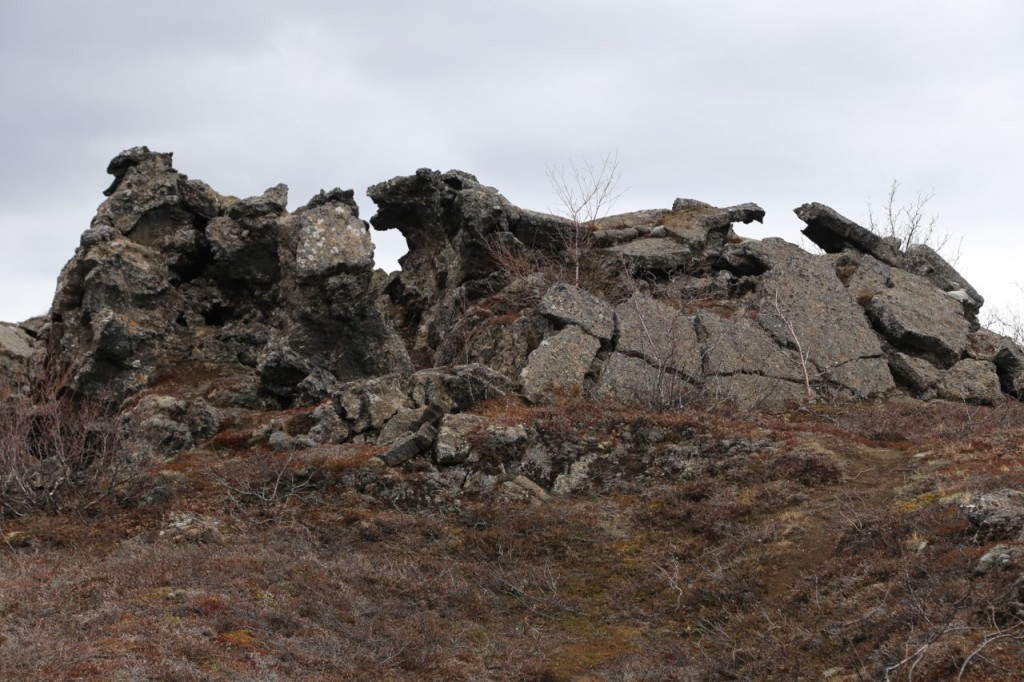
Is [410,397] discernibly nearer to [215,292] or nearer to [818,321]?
[215,292]

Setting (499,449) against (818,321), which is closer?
(499,449)

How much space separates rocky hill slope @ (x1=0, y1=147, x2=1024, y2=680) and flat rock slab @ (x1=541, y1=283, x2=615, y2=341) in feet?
0.34

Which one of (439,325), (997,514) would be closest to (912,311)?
(439,325)

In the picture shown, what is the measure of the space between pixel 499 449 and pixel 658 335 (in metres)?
8.24

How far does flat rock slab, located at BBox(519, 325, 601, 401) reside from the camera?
22.0 meters

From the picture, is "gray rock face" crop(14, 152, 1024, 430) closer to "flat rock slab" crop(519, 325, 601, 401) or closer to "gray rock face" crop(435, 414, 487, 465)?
"flat rock slab" crop(519, 325, 601, 401)

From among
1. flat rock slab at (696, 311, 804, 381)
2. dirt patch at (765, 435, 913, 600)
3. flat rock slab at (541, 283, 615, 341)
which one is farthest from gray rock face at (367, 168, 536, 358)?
dirt patch at (765, 435, 913, 600)

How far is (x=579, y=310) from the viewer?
81.4 feet

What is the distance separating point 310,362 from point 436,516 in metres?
8.96

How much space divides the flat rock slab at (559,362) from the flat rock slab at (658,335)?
1.01 metres

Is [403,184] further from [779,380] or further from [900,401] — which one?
[900,401]

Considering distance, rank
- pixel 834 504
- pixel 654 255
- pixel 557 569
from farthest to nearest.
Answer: pixel 654 255 < pixel 834 504 < pixel 557 569

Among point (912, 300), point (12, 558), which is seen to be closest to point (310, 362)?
point (12, 558)

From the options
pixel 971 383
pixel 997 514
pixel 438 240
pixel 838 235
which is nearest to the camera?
pixel 997 514
